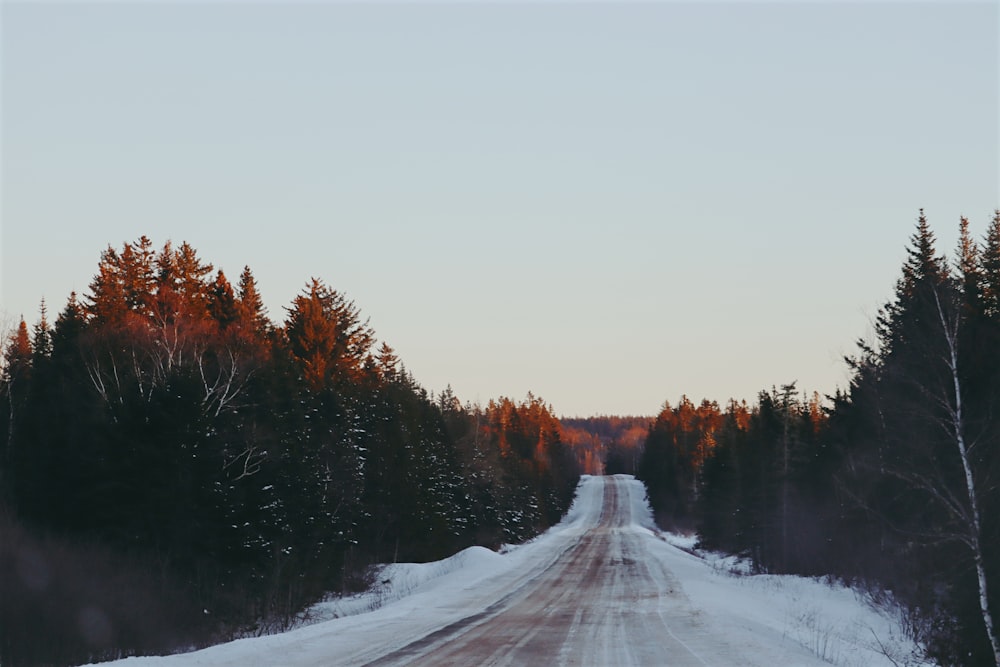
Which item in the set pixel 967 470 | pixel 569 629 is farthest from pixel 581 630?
pixel 967 470

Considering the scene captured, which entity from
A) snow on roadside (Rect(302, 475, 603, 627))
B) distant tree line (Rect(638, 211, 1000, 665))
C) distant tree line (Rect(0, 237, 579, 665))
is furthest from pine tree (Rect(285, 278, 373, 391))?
distant tree line (Rect(638, 211, 1000, 665))

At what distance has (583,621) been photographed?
856 inches

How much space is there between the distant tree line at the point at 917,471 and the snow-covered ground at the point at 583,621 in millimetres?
1837

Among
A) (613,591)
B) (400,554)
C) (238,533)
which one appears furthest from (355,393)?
(613,591)

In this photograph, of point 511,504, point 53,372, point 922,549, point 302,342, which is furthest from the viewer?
point 511,504

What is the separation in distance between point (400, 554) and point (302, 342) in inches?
559

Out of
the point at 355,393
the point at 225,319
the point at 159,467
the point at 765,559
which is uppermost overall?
the point at 225,319

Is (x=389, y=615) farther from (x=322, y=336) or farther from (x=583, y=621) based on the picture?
(x=322, y=336)

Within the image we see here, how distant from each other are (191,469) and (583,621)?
16.9 meters

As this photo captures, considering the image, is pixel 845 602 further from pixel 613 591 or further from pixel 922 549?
pixel 613 591

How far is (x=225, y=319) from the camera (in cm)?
5203

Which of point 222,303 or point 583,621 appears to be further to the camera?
point 222,303

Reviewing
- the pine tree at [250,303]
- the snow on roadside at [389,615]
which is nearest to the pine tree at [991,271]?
the snow on roadside at [389,615]

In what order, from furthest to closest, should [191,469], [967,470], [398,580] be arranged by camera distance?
[398,580] < [191,469] < [967,470]
